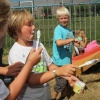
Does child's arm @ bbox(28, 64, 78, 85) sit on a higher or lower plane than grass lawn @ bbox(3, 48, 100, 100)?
higher

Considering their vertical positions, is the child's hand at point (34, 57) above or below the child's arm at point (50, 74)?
above

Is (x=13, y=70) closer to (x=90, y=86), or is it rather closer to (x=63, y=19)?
(x=63, y=19)

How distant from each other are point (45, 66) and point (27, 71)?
2.46 ft

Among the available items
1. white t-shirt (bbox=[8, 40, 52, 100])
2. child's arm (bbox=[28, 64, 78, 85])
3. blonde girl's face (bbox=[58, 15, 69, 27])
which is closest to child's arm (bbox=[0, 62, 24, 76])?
child's arm (bbox=[28, 64, 78, 85])

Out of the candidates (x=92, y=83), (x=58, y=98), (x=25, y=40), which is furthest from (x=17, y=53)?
(x=92, y=83)

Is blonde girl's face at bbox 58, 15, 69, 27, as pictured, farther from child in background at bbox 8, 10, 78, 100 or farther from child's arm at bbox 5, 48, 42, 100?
child's arm at bbox 5, 48, 42, 100

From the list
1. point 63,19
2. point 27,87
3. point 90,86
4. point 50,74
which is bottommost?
point 90,86

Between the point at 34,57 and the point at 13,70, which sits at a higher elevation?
the point at 34,57

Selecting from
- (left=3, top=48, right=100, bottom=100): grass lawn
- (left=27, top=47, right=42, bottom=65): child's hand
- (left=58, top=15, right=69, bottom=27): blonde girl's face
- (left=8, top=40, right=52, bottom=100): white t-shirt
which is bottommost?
(left=3, top=48, right=100, bottom=100): grass lawn

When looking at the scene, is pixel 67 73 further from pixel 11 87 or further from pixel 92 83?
pixel 92 83

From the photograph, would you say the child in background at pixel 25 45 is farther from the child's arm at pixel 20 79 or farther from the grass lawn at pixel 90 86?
the grass lawn at pixel 90 86

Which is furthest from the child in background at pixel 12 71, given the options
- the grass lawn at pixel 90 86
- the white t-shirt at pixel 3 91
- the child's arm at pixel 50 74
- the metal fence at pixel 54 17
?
the metal fence at pixel 54 17

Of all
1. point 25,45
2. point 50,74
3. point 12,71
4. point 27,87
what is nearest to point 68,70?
point 50,74

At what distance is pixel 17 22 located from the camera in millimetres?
2332
